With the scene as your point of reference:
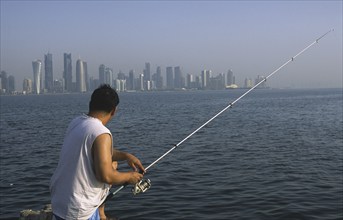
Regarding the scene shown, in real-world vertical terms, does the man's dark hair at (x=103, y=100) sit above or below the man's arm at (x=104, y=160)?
above

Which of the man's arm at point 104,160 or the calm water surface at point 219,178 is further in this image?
the calm water surface at point 219,178

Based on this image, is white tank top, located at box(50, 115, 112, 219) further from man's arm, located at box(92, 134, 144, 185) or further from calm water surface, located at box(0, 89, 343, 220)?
calm water surface, located at box(0, 89, 343, 220)

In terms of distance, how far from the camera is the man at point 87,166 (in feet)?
10.6

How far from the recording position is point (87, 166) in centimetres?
329

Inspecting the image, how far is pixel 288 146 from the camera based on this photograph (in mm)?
20219

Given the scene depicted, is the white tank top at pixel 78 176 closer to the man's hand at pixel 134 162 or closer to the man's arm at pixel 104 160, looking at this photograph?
the man's arm at pixel 104 160

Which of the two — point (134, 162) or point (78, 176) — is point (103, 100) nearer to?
point (78, 176)

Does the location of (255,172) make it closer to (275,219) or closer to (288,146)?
(275,219)

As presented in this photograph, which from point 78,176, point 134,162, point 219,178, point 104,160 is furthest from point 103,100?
point 219,178

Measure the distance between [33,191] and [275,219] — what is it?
7.51 metres

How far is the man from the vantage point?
10.6 feet

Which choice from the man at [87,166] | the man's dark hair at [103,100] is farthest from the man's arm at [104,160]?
the man's dark hair at [103,100]

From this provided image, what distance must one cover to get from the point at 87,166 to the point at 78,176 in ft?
0.39

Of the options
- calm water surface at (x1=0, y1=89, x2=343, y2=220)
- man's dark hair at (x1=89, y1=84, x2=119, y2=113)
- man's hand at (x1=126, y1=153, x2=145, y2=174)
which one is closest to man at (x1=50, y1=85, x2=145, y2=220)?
man's dark hair at (x1=89, y1=84, x2=119, y2=113)
